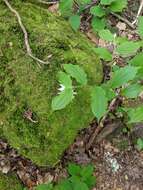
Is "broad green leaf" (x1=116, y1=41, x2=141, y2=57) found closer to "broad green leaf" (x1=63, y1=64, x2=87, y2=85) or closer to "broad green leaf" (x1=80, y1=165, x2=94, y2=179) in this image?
"broad green leaf" (x1=63, y1=64, x2=87, y2=85)

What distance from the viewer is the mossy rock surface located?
2.73m

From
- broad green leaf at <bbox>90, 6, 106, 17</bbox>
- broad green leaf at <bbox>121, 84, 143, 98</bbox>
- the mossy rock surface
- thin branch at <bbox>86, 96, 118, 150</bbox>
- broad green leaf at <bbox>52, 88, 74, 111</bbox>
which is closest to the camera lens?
broad green leaf at <bbox>52, 88, 74, 111</bbox>

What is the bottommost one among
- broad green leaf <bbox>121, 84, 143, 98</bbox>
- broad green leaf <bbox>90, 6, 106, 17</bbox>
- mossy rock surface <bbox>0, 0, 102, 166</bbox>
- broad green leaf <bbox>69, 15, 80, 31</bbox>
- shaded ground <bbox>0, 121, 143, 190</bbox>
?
shaded ground <bbox>0, 121, 143, 190</bbox>

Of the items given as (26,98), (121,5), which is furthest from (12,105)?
(121,5)

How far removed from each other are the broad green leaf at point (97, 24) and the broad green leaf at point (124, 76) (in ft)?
4.52

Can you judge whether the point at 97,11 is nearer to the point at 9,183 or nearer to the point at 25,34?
the point at 25,34

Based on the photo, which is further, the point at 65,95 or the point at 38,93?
the point at 38,93

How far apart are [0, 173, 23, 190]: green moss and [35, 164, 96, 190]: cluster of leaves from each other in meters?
0.20

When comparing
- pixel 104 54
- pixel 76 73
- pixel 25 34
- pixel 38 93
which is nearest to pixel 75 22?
pixel 25 34

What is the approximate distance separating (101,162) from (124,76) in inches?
46.0

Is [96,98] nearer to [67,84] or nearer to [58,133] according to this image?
[67,84]

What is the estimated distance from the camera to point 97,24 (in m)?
3.53

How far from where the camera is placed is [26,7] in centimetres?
315

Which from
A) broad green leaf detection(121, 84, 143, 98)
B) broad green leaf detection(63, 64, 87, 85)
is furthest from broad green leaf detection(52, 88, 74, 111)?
broad green leaf detection(121, 84, 143, 98)
